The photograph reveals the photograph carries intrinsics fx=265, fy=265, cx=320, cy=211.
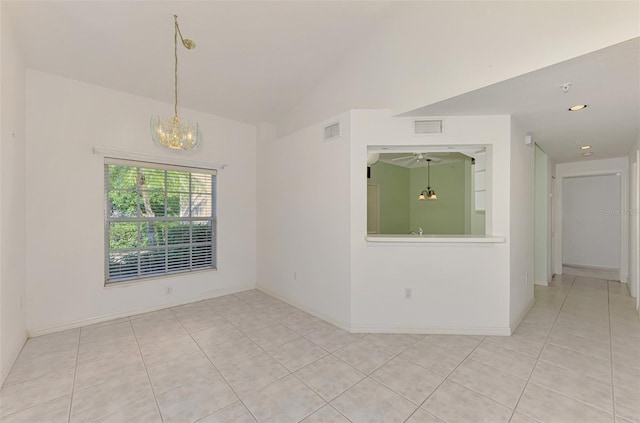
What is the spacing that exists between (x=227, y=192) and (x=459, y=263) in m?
3.69

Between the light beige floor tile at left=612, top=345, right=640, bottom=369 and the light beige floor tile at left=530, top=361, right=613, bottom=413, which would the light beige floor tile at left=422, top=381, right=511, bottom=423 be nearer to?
the light beige floor tile at left=530, top=361, right=613, bottom=413

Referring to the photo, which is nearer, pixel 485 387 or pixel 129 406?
pixel 129 406

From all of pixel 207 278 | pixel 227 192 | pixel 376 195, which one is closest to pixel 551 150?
pixel 376 195

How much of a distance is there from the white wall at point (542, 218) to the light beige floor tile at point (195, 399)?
223 inches

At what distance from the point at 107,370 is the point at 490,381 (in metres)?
3.29

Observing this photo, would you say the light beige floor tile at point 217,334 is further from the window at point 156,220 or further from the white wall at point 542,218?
the white wall at point 542,218

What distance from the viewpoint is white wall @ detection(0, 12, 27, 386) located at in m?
2.21

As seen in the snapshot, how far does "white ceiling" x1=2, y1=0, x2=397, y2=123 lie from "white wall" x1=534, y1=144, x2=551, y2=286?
413cm

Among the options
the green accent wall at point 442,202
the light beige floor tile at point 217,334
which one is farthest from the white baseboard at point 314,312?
the green accent wall at point 442,202

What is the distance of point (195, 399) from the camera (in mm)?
1980

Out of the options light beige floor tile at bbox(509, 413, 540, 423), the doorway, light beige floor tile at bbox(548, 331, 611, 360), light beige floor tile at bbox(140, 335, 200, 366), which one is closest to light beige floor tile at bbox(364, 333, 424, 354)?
light beige floor tile at bbox(509, 413, 540, 423)

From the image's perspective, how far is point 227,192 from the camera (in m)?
4.61

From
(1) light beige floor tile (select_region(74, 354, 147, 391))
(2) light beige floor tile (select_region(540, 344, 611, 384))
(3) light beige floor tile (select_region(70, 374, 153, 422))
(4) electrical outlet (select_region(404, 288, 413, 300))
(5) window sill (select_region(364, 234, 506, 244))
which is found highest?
(5) window sill (select_region(364, 234, 506, 244))

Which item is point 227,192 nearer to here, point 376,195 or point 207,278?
point 207,278
